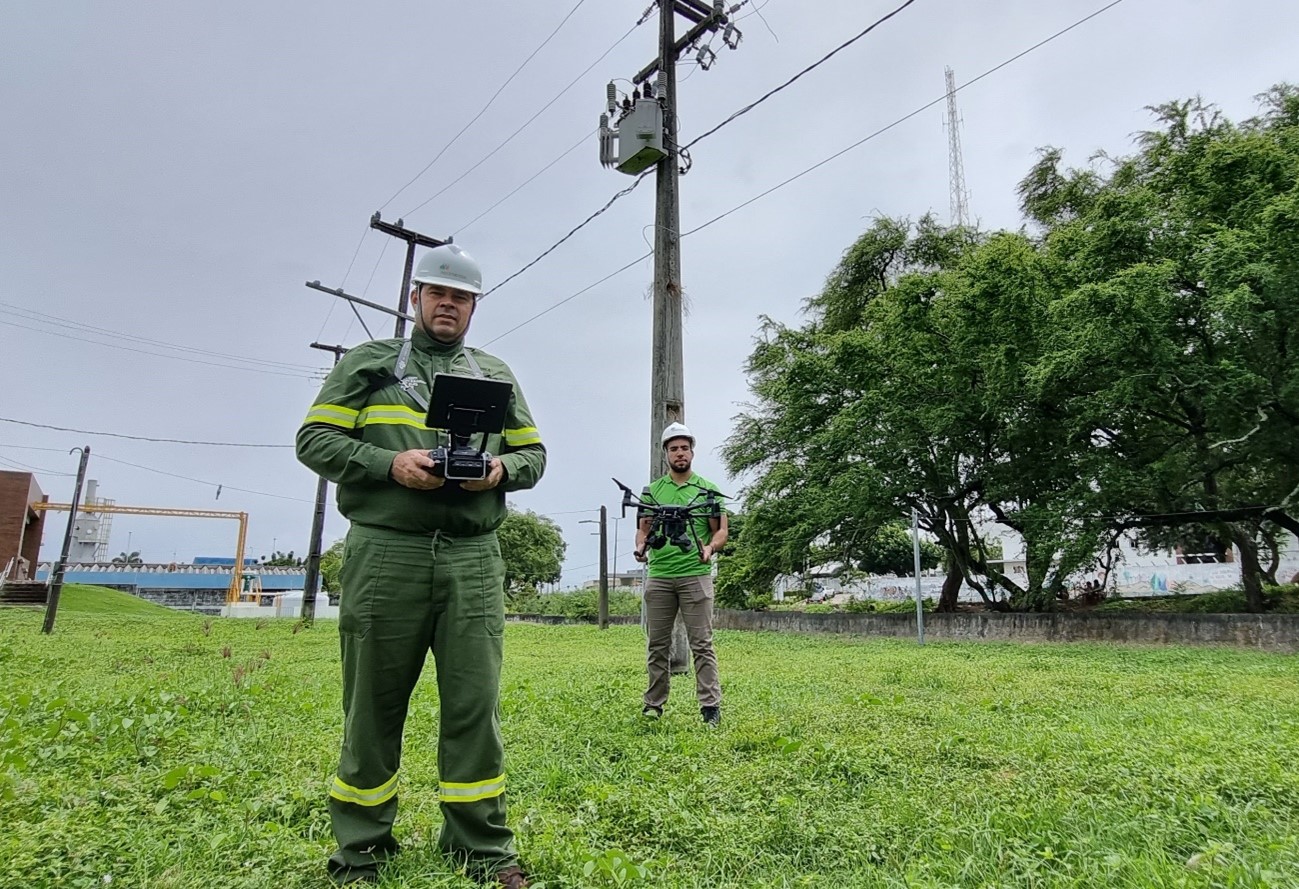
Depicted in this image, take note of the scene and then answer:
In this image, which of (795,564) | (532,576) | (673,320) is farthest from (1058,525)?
(532,576)

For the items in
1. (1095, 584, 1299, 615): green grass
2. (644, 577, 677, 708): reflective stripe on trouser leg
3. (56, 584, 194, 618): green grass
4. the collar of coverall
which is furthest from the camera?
(56, 584, 194, 618): green grass

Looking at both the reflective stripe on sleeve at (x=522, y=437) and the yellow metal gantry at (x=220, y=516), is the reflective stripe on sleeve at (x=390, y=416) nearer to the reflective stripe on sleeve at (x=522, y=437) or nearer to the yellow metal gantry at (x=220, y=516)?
the reflective stripe on sleeve at (x=522, y=437)

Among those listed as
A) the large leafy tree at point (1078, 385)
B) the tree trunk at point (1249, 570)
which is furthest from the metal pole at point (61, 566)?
the tree trunk at point (1249, 570)

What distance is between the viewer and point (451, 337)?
2674 millimetres

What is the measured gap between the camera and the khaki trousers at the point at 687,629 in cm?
485

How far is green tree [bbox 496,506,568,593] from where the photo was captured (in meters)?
49.7

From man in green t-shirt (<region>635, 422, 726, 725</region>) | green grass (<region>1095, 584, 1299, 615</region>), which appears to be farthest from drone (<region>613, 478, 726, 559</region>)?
green grass (<region>1095, 584, 1299, 615</region>)

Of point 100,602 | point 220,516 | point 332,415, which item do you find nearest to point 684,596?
point 332,415

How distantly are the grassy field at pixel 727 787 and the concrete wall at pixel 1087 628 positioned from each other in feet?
22.6

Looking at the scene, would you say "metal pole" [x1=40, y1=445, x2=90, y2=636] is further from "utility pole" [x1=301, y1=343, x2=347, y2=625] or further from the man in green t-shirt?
the man in green t-shirt

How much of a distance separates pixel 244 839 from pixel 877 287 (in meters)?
21.9

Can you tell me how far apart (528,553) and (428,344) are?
1910 inches

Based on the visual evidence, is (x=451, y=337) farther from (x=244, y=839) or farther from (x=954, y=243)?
(x=954, y=243)

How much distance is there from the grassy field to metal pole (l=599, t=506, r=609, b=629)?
1547cm
